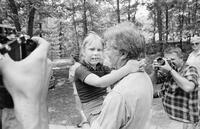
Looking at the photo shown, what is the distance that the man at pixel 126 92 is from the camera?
123 centimetres

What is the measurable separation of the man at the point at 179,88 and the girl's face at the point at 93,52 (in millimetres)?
756

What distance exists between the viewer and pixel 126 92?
1.23 metres

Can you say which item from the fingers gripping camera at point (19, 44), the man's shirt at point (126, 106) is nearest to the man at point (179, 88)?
the man's shirt at point (126, 106)

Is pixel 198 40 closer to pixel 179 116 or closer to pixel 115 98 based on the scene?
pixel 179 116

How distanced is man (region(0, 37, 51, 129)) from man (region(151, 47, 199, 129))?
194cm

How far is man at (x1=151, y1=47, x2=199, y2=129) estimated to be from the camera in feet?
8.43

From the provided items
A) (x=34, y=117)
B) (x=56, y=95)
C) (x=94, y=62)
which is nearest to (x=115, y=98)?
(x=34, y=117)

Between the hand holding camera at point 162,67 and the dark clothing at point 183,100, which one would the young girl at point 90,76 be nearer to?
the hand holding camera at point 162,67

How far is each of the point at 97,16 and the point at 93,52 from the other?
69.0 ft

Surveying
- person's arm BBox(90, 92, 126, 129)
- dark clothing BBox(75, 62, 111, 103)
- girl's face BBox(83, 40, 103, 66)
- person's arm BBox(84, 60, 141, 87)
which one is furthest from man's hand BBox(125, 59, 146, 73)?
girl's face BBox(83, 40, 103, 66)

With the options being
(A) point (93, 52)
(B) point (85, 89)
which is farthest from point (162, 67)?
(B) point (85, 89)

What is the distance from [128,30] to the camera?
1364mm

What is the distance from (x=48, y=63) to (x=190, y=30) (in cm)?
1160

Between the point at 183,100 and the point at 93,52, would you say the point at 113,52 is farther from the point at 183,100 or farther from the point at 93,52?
the point at 183,100
